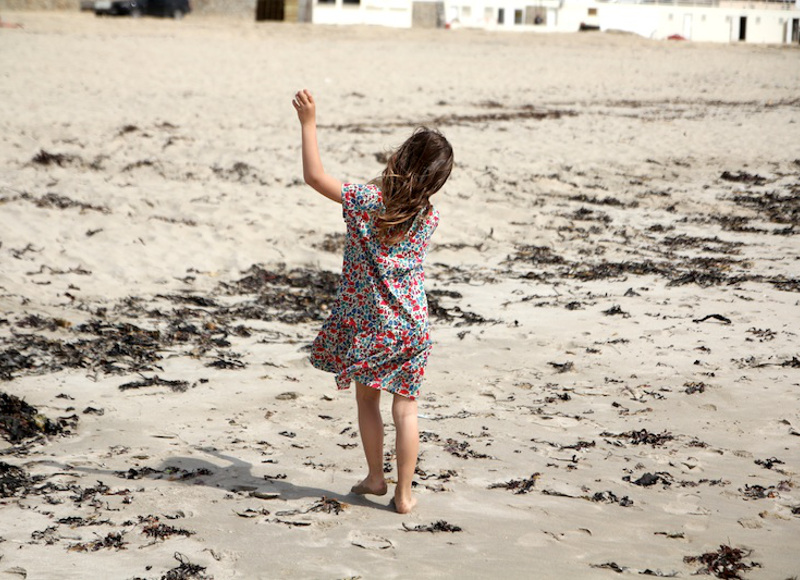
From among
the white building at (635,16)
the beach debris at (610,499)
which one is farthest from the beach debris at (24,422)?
the white building at (635,16)

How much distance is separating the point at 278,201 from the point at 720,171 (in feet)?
18.6

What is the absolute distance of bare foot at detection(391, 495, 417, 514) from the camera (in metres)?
3.58

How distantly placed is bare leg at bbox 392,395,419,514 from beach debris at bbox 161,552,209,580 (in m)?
0.81

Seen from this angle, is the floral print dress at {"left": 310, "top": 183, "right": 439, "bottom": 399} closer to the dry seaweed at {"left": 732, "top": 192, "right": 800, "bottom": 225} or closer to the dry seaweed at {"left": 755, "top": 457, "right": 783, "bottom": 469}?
the dry seaweed at {"left": 755, "top": 457, "right": 783, "bottom": 469}

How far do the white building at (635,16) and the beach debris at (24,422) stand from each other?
39.7 metres

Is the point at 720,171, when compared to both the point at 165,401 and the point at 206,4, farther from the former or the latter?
the point at 206,4

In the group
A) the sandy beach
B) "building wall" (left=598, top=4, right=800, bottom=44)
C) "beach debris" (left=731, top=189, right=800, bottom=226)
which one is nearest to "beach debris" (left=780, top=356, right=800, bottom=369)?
the sandy beach

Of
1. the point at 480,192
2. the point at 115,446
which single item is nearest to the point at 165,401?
the point at 115,446

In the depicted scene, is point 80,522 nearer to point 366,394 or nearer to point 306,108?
point 366,394

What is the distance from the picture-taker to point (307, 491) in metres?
3.81

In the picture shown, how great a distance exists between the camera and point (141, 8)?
106ft

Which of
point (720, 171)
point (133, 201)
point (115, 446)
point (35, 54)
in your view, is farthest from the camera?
point (35, 54)

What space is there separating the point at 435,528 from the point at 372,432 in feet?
1.49

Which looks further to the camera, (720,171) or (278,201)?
(720,171)
